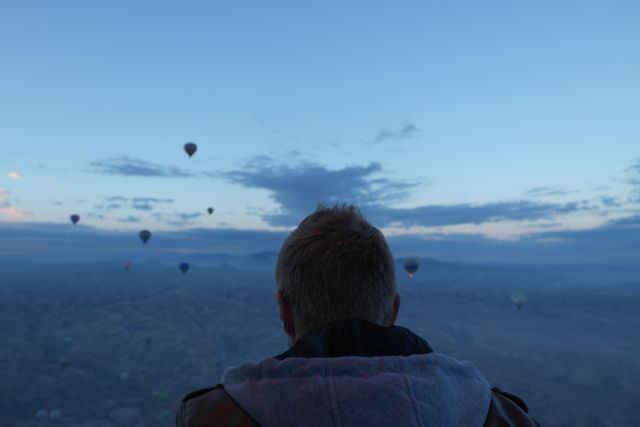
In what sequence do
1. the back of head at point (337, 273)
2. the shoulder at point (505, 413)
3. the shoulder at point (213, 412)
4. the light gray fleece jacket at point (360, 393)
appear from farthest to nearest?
the back of head at point (337, 273) → the shoulder at point (505, 413) → the shoulder at point (213, 412) → the light gray fleece jacket at point (360, 393)

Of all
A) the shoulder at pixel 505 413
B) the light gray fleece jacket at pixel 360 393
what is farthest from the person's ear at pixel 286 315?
the shoulder at pixel 505 413

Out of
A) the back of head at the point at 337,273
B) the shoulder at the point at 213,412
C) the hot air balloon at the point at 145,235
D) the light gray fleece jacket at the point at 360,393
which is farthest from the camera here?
the hot air balloon at the point at 145,235

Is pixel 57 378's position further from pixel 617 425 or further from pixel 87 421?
pixel 617 425

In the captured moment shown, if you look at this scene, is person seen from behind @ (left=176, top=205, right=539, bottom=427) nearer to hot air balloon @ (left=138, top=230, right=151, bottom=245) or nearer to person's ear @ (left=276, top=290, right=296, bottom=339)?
person's ear @ (left=276, top=290, right=296, bottom=339)

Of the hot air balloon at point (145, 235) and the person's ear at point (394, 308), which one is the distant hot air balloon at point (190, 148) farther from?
the person's ear at point (394, 308)

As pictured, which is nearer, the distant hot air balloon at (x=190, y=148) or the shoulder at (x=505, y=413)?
the shoulder at (x=505, y=413)

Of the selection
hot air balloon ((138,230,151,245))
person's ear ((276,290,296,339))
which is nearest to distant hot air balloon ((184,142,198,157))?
hot air balloon ((138,230,151,245))

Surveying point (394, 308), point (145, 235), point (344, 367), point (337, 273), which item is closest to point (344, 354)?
point (344, 367)

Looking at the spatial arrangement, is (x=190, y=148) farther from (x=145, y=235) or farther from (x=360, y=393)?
(x=360, y=393)

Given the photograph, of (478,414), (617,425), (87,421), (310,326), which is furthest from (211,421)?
(617,425)
